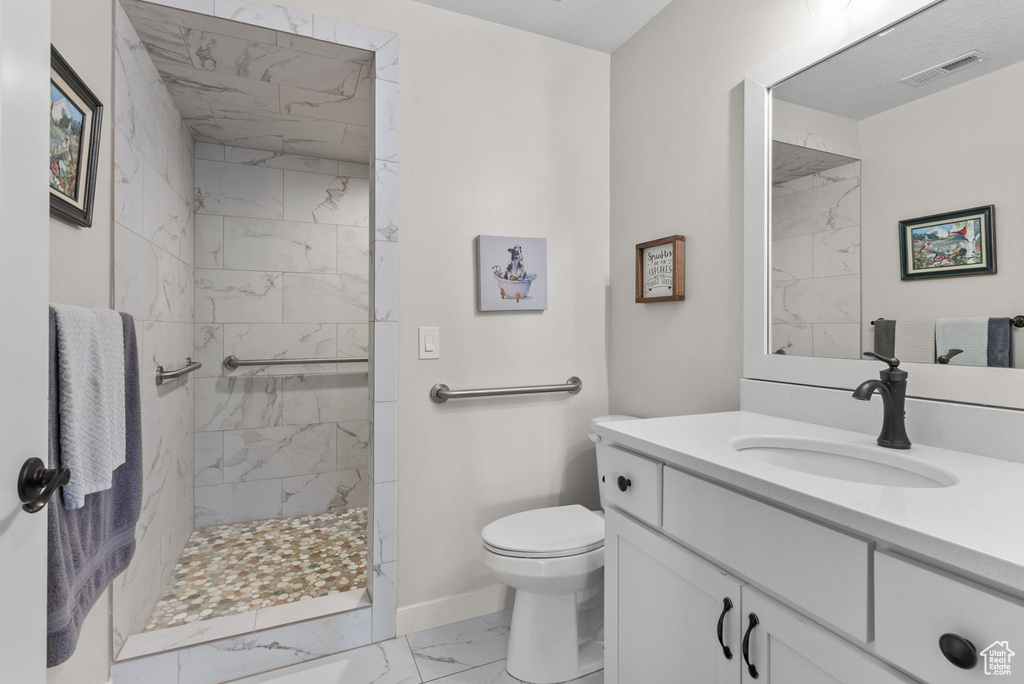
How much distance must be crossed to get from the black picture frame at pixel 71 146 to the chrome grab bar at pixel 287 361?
5.08ft

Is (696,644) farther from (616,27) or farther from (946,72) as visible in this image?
(616,27)

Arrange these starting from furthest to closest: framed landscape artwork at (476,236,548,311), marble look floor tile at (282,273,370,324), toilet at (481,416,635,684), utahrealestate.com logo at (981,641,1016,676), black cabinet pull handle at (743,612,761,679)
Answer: marble look floor tile at (282,273,370,324) < framed landscape artwork at (476,236,548,311) < toilet at (481,416,635,684) < black cabinet pull handle at (743,612,761,679) < utahrealestate.com logo at (981,641,1016,676)

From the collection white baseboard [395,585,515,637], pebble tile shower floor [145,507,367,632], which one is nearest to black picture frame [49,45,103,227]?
pebble tile shower floor [145,507,367,632]

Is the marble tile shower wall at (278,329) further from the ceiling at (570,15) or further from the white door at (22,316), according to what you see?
the white door at (22,316)

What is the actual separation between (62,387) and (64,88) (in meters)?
0.69

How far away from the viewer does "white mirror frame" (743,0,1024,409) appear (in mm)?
1036

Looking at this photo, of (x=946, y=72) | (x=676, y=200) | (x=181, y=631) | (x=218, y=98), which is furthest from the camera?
(x=218, y=98)

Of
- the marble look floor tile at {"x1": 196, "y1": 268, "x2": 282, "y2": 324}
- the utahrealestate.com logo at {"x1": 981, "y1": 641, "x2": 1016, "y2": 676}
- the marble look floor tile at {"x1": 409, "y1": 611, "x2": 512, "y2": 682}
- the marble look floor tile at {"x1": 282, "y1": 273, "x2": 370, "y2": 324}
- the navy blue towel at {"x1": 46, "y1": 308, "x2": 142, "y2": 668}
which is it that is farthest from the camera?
the marble look floor tile at {"x1": 282, "y1": 273, "x2": 370, "y2": 324}

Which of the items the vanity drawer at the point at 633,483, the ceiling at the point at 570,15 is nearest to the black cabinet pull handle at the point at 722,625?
the vanity drawer at the point at 633,483

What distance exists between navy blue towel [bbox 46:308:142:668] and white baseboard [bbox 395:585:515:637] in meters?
0.94

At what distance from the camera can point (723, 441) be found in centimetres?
109

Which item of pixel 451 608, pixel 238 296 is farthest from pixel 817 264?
pixel 238 296

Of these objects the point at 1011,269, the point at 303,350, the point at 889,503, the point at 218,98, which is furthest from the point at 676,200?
the point at 303,350

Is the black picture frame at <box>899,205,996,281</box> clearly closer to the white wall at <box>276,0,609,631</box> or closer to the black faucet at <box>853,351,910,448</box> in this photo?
the black faucet at <box>853,351,910,448</box>
